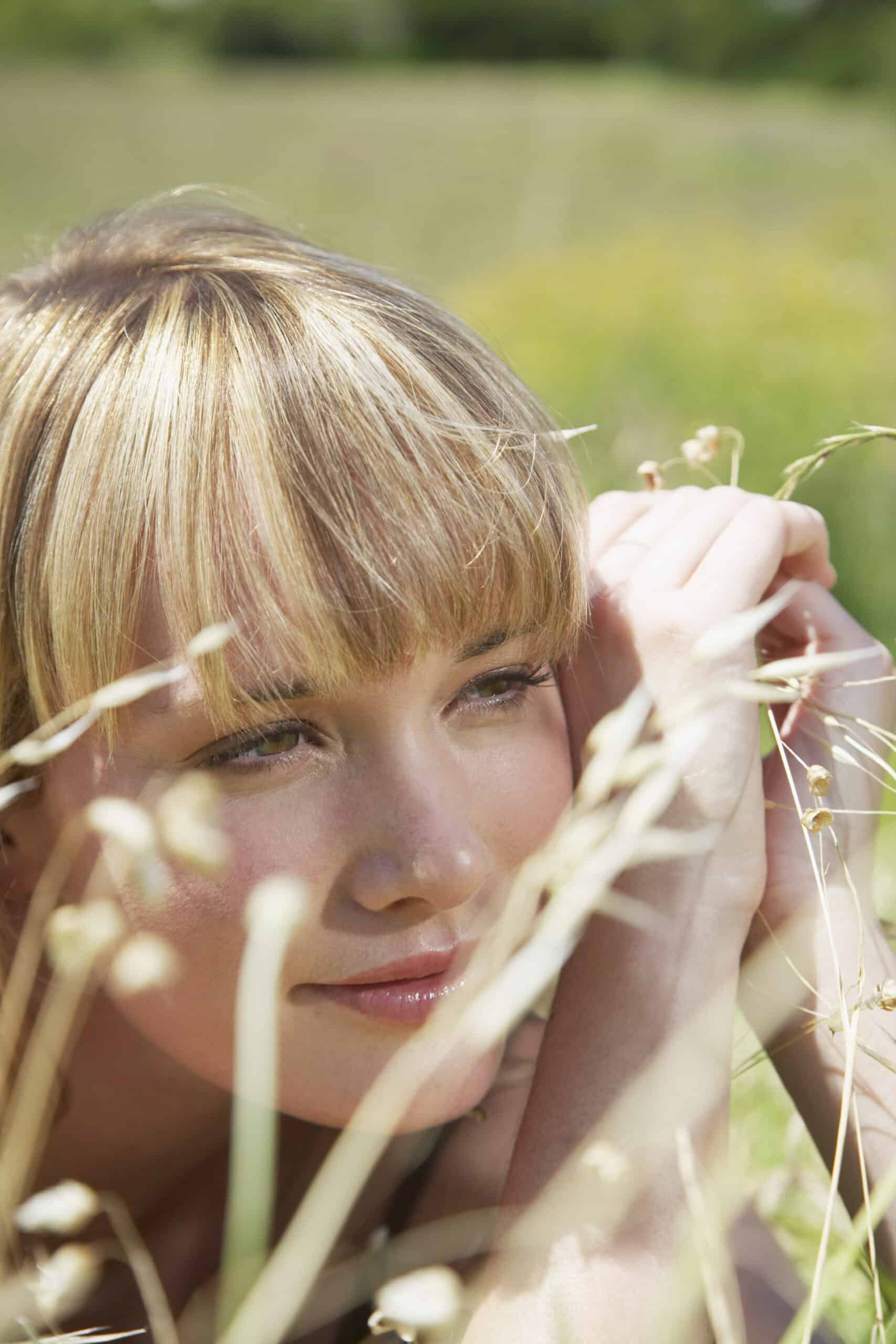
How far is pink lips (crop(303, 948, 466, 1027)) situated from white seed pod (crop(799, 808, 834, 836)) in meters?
0.23

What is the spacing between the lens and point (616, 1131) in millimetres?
724

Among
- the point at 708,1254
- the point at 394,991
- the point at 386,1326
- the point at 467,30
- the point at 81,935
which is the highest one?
the point at 467,30

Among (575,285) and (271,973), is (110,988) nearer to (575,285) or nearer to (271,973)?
(271,973)

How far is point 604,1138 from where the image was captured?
2.35 feet

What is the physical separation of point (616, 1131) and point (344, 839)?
23 cm

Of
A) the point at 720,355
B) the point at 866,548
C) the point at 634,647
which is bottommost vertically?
the point at 866,548

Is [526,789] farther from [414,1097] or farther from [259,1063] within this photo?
[259,1063]

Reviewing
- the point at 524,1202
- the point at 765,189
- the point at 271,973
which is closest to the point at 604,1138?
the point at 524,1202

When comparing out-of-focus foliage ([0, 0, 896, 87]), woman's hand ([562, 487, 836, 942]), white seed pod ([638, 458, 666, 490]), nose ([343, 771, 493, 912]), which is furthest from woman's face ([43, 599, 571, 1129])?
out-of-focus foliage ([0, 0, 896, 87])

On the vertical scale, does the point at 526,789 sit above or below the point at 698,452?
below

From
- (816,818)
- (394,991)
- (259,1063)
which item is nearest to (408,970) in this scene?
(394,991)

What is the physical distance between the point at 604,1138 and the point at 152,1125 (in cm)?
49

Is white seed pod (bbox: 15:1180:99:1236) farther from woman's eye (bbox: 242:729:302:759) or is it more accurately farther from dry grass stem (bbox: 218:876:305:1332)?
woman's eye (bbox: 242:729:302:759)

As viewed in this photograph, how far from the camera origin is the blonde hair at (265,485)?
2.41 ft
